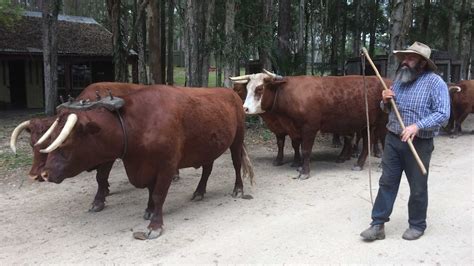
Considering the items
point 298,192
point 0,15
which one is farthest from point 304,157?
point 0,15

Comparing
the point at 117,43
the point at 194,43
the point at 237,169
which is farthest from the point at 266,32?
the point at 237,169

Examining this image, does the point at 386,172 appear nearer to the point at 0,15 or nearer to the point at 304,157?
the point at 304,157

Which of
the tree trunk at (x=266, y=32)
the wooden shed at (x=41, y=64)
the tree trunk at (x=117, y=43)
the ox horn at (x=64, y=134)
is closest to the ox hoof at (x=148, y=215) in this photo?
the ox horn at (x=64, y=134)

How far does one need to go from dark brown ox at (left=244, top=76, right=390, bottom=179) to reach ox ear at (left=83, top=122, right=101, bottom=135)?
13.0ft

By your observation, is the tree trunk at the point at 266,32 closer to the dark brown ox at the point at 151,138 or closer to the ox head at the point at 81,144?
the dark brown ox at the point at 151,138

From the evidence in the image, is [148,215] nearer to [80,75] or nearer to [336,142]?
[336,142]

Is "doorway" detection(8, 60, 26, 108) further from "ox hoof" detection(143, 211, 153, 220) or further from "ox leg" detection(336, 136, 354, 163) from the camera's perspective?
"ox hoof" detection(143, 211, 153, 220)

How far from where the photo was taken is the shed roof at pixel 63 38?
60.1 ft

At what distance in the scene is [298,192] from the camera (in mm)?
7078

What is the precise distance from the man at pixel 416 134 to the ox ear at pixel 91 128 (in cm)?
305

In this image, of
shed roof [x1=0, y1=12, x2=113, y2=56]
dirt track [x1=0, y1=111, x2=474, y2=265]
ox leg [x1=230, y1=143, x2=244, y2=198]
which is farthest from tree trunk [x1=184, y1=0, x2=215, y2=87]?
shed roof [x1=0, y1=12, x2=113, y2=56]

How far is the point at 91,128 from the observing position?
15.6ft

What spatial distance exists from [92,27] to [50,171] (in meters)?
19.9

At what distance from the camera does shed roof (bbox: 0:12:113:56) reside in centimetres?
1833
